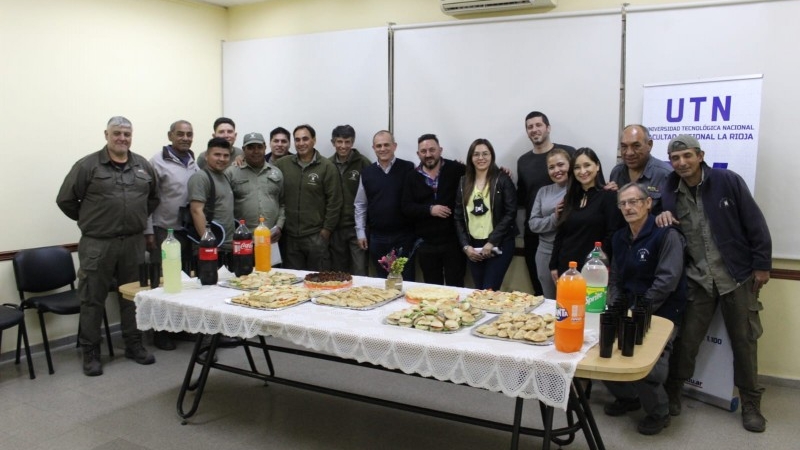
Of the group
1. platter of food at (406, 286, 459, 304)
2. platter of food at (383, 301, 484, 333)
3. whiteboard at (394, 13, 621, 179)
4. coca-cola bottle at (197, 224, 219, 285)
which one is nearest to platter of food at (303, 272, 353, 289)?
platter of food at (406, 286, 459, 304)

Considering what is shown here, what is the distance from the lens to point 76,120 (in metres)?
4.54

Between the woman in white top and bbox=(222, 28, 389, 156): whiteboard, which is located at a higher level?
bbox=(222, 28, 389, 156): whiteboard

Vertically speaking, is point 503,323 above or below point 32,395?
above

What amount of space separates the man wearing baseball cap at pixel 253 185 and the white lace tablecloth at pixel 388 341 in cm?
152

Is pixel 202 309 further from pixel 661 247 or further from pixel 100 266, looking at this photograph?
pixel 661 247

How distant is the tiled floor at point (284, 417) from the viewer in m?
3.02

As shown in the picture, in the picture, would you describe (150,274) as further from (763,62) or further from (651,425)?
(763,62)

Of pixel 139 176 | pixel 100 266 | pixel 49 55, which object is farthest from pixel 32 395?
pixel 49 55

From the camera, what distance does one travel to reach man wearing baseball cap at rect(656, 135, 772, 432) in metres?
3.11

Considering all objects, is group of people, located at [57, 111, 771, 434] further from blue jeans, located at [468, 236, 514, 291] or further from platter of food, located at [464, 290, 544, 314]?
platter of food, located at [464, 290, 544, 314]

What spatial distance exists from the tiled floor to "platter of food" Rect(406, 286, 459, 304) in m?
0.78

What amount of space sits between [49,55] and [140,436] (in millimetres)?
2911

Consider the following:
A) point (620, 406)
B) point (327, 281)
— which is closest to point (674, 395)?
point (620, 406)

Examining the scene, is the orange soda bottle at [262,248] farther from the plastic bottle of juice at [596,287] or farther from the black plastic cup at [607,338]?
the black plastic cup at [607,338]
